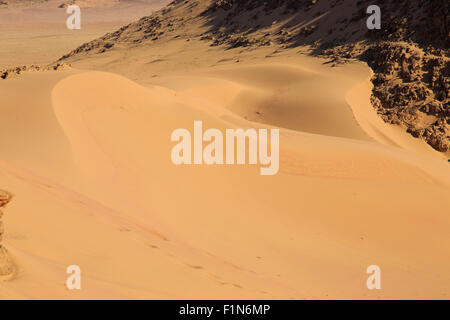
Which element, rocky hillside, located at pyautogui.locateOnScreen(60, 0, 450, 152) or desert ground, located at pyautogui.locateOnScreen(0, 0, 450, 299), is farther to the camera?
rocky hillside, located at pyautogui.locateOnScreen(60, 0, 450, 152)

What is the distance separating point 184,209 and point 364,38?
15.3 metres

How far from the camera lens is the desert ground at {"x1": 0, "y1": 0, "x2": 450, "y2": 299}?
409 centimetres

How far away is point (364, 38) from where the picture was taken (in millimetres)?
18984

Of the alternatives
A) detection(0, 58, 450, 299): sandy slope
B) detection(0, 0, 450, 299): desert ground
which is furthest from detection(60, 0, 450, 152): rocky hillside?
detection(0, 58, 450, 299): sandy slope

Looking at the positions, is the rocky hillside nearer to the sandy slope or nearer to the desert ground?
the desert ground

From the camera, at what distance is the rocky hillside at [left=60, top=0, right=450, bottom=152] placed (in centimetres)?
1474

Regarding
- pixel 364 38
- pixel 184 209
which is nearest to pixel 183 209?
pixel 184 209

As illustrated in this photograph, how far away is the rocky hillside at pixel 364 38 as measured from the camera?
580 inches

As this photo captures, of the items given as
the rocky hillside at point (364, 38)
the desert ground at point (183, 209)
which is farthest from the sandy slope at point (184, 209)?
the rocky hillside at point (364, 38)

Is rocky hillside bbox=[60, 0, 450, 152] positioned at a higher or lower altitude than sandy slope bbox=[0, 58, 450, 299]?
higher

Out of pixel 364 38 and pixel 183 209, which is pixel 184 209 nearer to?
pixel 183 209

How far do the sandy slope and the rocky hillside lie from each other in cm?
614
